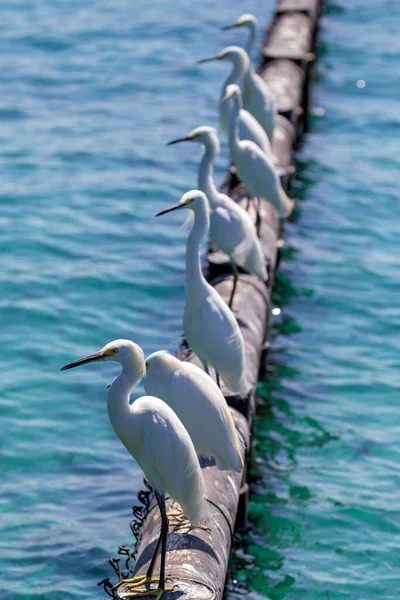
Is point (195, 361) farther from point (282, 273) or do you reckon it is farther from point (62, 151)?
point (62, 151)

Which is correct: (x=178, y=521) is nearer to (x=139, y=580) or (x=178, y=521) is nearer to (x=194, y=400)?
(x=139, y=580)

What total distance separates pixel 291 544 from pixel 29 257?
15.9 feet

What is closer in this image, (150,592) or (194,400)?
(150,592)

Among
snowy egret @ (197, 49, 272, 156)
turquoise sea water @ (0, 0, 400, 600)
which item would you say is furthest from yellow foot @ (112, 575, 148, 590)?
snowy egret @ (197, 49, 272, 156)

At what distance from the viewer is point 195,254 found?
6.71m

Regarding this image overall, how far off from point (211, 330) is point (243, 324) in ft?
3.52

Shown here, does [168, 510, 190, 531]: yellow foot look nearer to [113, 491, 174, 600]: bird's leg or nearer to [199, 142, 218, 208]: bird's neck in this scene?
[113, 491, 174, 600]: bird's leg

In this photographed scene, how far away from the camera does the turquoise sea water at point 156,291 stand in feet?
23.7

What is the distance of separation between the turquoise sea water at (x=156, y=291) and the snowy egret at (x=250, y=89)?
1.53 m

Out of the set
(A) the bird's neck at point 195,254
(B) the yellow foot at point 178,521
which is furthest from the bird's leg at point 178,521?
(A) the bird's neck at point 195,254

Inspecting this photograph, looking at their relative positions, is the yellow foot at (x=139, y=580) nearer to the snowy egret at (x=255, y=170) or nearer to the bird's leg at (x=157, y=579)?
the bird's leg at (x=157, y=579)

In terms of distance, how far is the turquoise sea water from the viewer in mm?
7238

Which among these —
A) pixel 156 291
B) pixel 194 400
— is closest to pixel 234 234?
pixel 194 400

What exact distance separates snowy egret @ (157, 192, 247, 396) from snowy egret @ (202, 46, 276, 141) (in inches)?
151
